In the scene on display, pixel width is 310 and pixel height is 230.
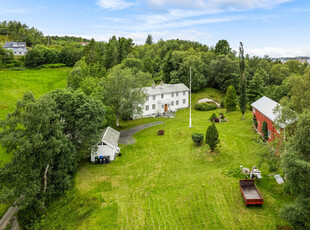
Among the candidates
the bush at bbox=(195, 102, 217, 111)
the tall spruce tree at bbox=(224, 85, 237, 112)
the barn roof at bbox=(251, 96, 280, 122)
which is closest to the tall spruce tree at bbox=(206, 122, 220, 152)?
the barn roof at bbox=(251, 96, 280, 122)

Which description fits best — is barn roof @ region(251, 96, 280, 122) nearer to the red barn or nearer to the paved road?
the red barn

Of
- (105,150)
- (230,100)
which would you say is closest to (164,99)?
(230,100)

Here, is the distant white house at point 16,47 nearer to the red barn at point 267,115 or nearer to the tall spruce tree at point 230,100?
the tall spruce tree at point 230,100

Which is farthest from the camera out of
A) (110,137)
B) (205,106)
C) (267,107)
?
(205,106)

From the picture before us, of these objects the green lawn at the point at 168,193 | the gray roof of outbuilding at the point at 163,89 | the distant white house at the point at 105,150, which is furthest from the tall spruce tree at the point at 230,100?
the distant white house at the point at 105,150

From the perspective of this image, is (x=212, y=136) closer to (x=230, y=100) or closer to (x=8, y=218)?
(x=8, y=218)
